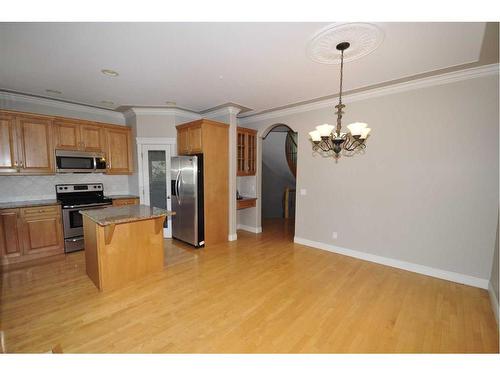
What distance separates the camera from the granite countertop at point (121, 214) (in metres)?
2.37

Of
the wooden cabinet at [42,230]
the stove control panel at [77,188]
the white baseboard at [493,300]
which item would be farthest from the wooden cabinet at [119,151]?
the white baseboard at [493,300]

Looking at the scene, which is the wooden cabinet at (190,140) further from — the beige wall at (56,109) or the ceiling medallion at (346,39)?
the ceiling medallion at (346,39)

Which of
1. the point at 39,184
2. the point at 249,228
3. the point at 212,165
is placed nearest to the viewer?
the point at 39,184

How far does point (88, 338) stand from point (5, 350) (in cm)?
56

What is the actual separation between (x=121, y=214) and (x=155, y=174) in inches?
72.3

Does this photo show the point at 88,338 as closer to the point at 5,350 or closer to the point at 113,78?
the point at 5,350

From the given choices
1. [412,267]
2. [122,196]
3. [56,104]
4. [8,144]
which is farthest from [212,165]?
[412,267]

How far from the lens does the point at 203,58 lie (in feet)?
7.56

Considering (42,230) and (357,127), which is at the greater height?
(357,127)

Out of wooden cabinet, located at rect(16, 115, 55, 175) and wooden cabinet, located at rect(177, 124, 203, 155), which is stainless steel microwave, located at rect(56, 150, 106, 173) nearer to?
wooden cabinet, located at rect(16, 115, 55, 175)

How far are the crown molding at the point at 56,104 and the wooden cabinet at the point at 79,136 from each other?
45 cm

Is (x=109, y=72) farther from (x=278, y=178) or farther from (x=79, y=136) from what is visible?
(x=278, y=178)

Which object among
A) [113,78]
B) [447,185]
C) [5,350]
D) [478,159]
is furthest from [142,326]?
[478,159]
